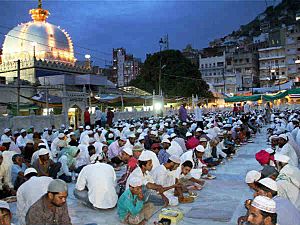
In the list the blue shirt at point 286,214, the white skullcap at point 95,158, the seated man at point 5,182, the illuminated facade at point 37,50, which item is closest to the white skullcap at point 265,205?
the blue shirt at point 286,214

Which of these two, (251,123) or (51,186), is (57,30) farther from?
(51,186)

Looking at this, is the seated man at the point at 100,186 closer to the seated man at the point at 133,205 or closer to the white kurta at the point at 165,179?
the seated man at the point at 133,205

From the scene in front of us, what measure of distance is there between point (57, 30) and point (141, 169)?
30119 mm

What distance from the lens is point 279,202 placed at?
3342 millimetres

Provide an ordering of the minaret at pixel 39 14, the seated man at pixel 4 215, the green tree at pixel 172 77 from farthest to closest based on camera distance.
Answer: the green tree at pixel 172 77, the minaret at pixel 39 14, the seated man at pixel 4 215

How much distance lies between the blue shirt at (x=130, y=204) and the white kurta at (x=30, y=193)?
112 cm

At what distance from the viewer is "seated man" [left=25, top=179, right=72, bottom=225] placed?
3383 mm

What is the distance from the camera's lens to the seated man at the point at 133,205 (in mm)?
→ 4664

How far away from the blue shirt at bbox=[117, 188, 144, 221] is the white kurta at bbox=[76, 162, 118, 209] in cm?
66

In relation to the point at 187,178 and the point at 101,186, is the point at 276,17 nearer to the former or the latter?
the point at 187,178

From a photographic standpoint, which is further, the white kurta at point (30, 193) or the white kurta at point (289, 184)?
the white kurta at point (289, 184)

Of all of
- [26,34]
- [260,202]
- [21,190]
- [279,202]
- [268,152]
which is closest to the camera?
[260,202]

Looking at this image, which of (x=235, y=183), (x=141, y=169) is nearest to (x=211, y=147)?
(x=235, y=183)

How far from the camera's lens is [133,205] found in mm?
4766
